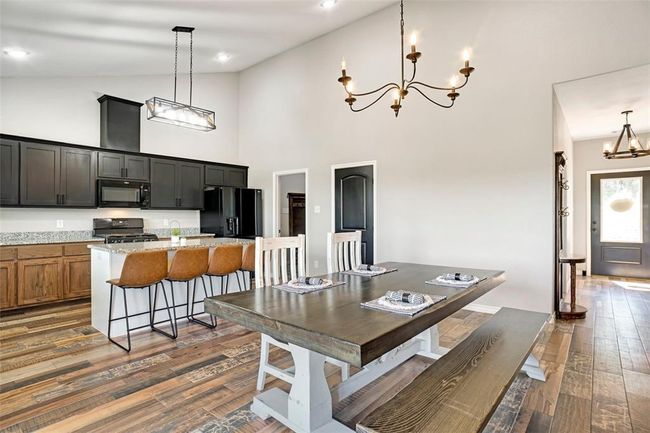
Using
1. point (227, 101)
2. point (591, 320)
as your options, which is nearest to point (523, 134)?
point (591, 320)

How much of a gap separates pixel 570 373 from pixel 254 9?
5117 millimetres

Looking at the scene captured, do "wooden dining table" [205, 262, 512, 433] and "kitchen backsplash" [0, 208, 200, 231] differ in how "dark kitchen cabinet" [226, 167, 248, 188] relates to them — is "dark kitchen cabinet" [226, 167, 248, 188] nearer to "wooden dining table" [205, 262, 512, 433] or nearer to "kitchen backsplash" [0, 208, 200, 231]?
"kitchen backsplash" [0, 208, 200, 231]

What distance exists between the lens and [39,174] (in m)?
4.55

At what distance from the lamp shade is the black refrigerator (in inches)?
87.2

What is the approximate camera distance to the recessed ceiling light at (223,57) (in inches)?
231

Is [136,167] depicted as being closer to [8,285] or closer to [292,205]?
[8,285]

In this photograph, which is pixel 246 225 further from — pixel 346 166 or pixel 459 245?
pixel 459 245

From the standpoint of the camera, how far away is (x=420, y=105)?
479cm

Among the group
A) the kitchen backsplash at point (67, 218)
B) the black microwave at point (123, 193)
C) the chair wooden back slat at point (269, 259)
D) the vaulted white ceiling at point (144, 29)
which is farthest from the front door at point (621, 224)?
the black microwave at point (123, 193)

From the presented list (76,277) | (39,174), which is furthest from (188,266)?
(39,174)

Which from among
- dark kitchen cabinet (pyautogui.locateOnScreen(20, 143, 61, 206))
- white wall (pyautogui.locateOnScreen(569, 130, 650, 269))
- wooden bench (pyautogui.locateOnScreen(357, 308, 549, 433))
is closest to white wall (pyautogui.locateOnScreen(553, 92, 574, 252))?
white wall (pyautogui.locateOnScreen(569, 130, 650, 269))

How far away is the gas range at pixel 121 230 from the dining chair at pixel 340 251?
3.44 m

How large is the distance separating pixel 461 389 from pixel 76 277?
16.3ft

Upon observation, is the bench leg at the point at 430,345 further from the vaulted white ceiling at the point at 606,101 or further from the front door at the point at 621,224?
the front door at the point at 621,224
